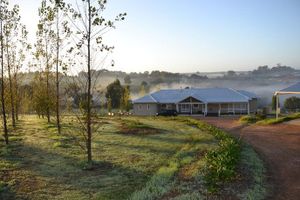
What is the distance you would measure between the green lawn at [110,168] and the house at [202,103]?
3018 cm

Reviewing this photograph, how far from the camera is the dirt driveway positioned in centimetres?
1273

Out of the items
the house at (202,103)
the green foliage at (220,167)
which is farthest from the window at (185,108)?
the green foliage at (220,167)

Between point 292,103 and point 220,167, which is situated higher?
point 292,103

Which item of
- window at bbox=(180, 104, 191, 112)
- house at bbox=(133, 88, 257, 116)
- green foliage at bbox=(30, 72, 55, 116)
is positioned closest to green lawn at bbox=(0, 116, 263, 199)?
green foliage at bbox=(30, 72, 55, 116)

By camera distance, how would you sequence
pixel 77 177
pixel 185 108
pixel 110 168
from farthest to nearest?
pixel 185 108 → pixel 110 168 → pixel 77 177

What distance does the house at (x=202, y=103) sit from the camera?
180 ft

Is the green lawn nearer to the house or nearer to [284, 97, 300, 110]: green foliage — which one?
the house

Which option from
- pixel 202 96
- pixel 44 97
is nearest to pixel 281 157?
pixel 44 97

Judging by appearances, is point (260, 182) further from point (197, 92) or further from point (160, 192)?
point (197, 92)

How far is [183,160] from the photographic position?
58.1 feet

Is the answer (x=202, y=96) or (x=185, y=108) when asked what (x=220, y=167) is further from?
(x=202, y=96)

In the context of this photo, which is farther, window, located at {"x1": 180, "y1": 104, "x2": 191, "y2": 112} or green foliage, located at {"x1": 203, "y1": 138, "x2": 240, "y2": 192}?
window, located at {"x1": 180, "y1": 104, "x2": 191, "y2": 112}

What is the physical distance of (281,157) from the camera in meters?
17.8

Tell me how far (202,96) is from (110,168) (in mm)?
42207
